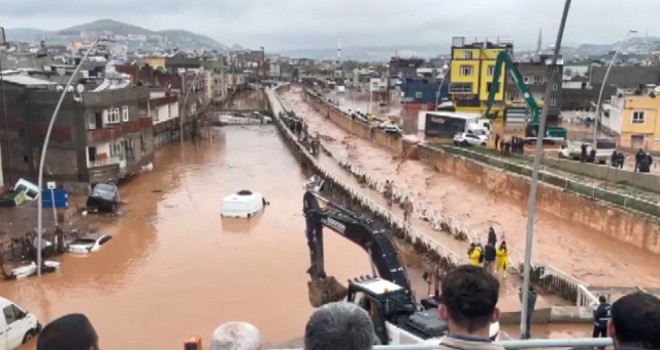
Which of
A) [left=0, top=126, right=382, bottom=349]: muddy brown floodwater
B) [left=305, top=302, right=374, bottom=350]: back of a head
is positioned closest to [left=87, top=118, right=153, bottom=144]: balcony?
[left=0, top=126, right=382, bottom=349]: muddy brown floodwater

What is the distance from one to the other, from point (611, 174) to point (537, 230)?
24.0 feet

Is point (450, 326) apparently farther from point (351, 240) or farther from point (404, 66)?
point (404, 66)

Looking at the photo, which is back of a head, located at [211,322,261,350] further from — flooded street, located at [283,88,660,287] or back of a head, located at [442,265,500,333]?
flooded street, located at [283,88,660,287]

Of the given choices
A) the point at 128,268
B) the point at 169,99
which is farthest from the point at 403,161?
the point at 128,268

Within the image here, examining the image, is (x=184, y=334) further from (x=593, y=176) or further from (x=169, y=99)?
(x=169, y=99)

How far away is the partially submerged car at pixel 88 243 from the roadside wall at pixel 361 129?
26.9 metres

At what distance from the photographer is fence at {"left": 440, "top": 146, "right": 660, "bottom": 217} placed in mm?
22344

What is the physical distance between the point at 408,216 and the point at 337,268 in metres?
5.95

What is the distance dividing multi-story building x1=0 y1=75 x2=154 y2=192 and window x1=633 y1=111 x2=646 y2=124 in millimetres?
32445

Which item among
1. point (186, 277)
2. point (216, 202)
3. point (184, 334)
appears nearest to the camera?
point (184, 334)

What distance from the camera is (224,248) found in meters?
22.4

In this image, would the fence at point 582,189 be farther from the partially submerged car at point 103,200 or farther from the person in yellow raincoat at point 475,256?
the partially submerged car at point 103,200

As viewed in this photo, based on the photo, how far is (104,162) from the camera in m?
31.7

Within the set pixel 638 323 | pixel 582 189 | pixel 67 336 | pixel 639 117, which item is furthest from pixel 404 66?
pixel 67 336
